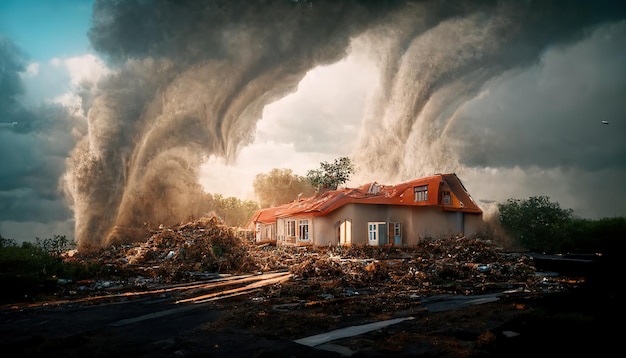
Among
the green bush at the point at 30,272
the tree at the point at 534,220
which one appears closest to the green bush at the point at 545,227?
the tree at the point at 534,220

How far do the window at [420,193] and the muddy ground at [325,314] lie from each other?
1337 cm

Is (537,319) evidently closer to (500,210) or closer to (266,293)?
(266,293)

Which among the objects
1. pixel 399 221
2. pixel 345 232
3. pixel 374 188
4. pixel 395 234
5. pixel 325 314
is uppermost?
pixel 374 188

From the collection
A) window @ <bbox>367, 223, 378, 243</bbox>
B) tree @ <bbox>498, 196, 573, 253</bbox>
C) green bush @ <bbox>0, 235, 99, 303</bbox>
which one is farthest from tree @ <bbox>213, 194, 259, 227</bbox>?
green bush @ <bbox>0, 235, 99, 303</bbox>

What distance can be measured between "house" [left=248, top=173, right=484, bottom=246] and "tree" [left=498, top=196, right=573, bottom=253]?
5518mm

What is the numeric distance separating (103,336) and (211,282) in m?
7.75

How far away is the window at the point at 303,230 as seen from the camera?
31.2 m

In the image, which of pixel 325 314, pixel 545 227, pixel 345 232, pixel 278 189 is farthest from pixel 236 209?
pixel 325 314

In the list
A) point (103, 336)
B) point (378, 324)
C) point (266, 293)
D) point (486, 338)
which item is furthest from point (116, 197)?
point (486, 338)

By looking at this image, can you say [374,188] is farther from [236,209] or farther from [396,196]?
[236,209]

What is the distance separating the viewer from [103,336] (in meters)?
6.60

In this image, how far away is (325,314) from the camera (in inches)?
310

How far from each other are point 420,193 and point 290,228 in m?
10.9

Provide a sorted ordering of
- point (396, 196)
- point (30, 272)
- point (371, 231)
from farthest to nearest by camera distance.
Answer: point (396, 196) < point (371, 231) < point (30, 272)
